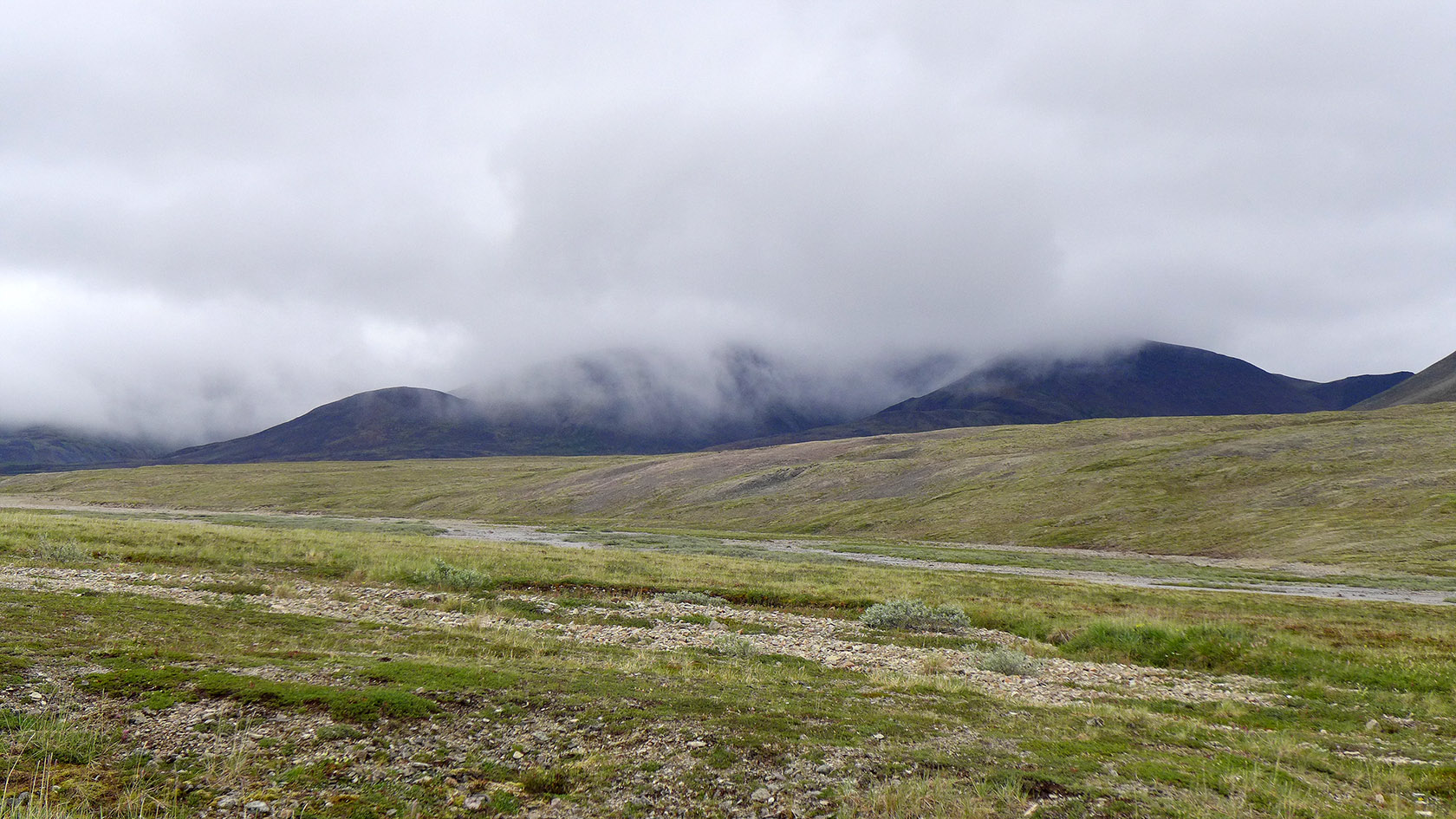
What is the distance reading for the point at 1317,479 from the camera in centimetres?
8731

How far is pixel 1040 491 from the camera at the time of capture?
102 meters

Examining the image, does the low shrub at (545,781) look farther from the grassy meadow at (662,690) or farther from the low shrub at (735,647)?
the low shrub at (735,647)

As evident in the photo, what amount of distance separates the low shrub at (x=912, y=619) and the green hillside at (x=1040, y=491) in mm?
56050

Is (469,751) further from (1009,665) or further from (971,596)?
(971,596)

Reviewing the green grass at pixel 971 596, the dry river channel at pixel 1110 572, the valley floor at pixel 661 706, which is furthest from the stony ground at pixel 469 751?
the dry river channel at pixel 1110 572

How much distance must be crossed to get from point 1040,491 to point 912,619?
86428 millimetres

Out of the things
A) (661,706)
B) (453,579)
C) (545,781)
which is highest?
(545,781)

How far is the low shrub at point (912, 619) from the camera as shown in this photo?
25.5 m

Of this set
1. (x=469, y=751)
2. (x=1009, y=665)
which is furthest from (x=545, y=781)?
(x=1009, y=665)

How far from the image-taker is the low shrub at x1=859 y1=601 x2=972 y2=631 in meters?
25.5

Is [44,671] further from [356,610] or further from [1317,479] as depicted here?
[1317,479]

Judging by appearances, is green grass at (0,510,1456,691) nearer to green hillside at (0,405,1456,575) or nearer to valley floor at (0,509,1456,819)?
valley floor at (0,509,1456,819)

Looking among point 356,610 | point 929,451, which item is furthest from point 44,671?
point 929,451

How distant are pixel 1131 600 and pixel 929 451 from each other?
111 metres
